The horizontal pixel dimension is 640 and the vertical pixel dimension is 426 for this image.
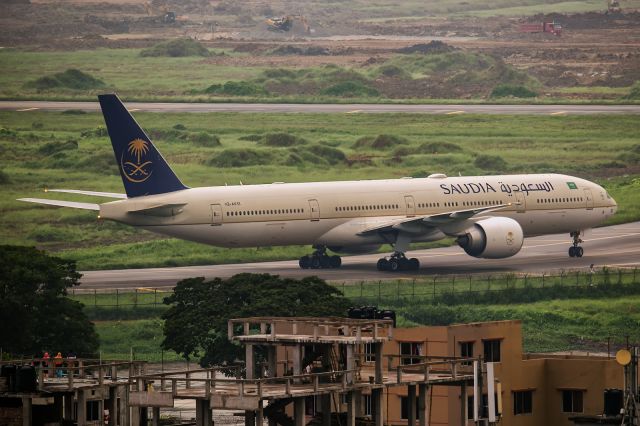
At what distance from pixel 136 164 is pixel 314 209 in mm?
9866

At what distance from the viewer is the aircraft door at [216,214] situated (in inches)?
3866

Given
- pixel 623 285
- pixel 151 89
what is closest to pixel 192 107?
pixel 151 89

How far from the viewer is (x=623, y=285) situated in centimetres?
9812

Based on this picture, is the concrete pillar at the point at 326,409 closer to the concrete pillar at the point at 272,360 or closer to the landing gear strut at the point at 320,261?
the concrete pillar at the point at 272,360

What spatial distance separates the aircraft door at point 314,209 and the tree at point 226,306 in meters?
17.4

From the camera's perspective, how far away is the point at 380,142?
161 metres

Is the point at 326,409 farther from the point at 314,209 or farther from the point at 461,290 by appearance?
the point at 314,209

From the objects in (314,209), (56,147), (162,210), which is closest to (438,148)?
(56,147)

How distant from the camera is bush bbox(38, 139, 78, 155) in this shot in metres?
156

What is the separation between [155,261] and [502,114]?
75.1 meters

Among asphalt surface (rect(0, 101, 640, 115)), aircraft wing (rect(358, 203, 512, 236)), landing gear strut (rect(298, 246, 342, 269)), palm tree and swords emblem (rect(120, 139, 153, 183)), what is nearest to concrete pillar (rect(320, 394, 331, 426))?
palm tree and swords emblem (rect(120, 139, 153, 183))

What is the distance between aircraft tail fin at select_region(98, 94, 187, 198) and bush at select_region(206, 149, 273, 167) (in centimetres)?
5176

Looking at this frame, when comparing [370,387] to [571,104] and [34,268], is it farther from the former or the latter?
[571,104]

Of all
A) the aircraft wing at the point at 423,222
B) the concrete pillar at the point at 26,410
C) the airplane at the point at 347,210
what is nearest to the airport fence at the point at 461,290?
the aircraft wing at the point at 423,222
